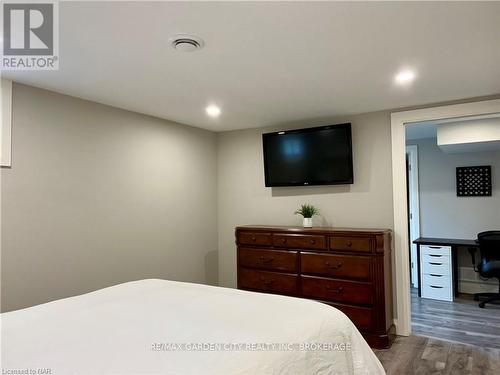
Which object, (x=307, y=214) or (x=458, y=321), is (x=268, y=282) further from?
(x=458, y=321)

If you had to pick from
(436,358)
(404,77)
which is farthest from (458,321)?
(404,77)

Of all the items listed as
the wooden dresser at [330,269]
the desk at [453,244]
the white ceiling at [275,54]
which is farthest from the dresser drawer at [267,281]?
the desk at [453,244]

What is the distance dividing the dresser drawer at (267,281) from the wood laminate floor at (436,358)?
3.22ft

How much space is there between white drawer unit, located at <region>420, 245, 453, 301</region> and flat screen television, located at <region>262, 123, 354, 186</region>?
6.51 feet

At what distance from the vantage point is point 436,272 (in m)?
4.68

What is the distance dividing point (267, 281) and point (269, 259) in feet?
0.77

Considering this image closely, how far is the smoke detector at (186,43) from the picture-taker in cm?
191

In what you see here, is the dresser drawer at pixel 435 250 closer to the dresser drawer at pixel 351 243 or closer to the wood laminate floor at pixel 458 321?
the wood laminate floor at pixel 458 321

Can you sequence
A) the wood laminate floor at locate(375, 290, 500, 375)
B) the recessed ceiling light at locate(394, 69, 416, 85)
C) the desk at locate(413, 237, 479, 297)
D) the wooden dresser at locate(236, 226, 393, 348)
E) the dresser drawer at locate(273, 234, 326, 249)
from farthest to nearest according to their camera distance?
the desk at locate(413, 237, 479, 297) < the dresser drawer at locate(273, 234, 326, 249) < the wooden dresser at locate(236, 226, 393, 348) < the wood laminate floor at locate(375, 290, 500, 375) < the recessed ceiling light at locate(394, 69, 416, 85)

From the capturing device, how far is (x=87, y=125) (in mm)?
3090

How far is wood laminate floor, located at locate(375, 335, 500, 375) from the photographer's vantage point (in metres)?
2.68

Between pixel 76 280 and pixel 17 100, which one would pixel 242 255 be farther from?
pixel 17 100

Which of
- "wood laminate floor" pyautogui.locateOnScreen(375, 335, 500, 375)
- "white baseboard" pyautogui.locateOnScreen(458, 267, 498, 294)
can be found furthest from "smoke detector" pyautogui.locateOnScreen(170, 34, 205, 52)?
"white baseboard" pyautogui.locateOnScreen(458, 267, 498, 294)

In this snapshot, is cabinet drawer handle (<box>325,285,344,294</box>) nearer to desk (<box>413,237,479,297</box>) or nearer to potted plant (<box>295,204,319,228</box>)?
potted plant (<box>295,204,319,228</box>)
